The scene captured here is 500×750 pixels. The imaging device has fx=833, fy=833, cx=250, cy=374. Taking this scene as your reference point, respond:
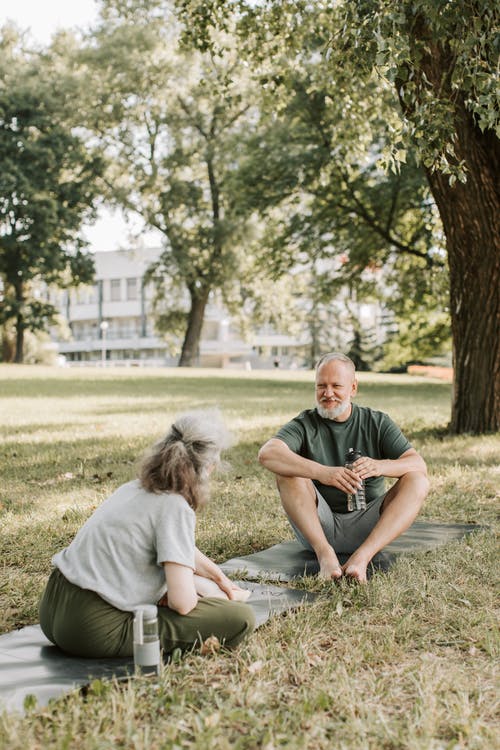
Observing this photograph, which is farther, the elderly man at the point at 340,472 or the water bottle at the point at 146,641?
the elderly man at the point at 340,472

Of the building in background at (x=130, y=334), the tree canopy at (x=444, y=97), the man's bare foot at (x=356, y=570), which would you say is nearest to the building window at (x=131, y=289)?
the building in background at (x=130, y=334)

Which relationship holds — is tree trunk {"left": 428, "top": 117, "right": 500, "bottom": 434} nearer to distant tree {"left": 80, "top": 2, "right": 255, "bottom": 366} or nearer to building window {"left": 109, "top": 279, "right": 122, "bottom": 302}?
distant tree {"left": 80, "top": 2, "right": 255, "bottom": 366}

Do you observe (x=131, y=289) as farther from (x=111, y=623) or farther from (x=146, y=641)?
(x=146, y=641)

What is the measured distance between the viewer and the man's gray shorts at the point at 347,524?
570 cm

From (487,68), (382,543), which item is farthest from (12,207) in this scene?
(382,543)

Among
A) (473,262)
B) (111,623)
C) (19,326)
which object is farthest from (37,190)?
(111,623)

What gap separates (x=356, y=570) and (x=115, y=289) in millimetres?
85044

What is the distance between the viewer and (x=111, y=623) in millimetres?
3736

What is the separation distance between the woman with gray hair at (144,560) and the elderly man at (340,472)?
1.56 m

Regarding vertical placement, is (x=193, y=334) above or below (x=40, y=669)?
above

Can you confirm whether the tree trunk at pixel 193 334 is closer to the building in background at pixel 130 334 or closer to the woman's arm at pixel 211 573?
the woman's arm at pixel 211 573

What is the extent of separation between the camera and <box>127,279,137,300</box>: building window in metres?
86.8

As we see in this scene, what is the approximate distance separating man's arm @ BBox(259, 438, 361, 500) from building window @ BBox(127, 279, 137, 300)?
82.5m

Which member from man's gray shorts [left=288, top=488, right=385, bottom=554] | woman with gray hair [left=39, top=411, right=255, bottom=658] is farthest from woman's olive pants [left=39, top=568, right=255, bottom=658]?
man's gray shorts [left=288, top=488, right=385, bottom=554]
